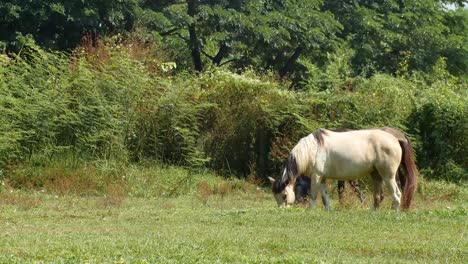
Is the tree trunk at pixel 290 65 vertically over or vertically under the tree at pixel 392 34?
under

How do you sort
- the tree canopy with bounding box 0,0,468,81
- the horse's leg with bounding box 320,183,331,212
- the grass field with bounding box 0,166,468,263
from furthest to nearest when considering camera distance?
1. the tree canopy with bounding box 0,0,468,81
2. the horse's leg with bounding box 320,183,331,212
3. the grass field with bounding box 0,166,468,263

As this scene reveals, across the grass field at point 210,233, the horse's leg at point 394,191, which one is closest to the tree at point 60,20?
the grass field at point 210,233

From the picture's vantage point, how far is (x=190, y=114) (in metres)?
24.2

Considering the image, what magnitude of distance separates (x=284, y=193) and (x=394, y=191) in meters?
1.96

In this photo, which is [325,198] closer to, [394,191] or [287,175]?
[287,175]

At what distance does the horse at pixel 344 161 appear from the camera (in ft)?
57.7

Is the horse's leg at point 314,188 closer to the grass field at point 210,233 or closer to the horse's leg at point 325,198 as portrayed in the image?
the horse's leg at point 325,198

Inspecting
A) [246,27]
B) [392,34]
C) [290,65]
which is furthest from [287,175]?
[392,34]

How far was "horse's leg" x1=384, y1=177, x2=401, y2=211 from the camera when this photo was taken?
58.0ft

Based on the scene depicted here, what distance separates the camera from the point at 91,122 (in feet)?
74.7

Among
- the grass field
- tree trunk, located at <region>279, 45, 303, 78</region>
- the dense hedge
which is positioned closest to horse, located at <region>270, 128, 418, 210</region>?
the grass field

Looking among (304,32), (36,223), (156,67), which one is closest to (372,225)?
(36,223)

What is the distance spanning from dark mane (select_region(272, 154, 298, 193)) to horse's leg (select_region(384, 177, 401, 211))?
5.48 ft

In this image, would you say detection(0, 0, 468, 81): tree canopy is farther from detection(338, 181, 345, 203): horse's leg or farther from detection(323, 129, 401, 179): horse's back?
detection(323, 129, 401, 179): horse's back
